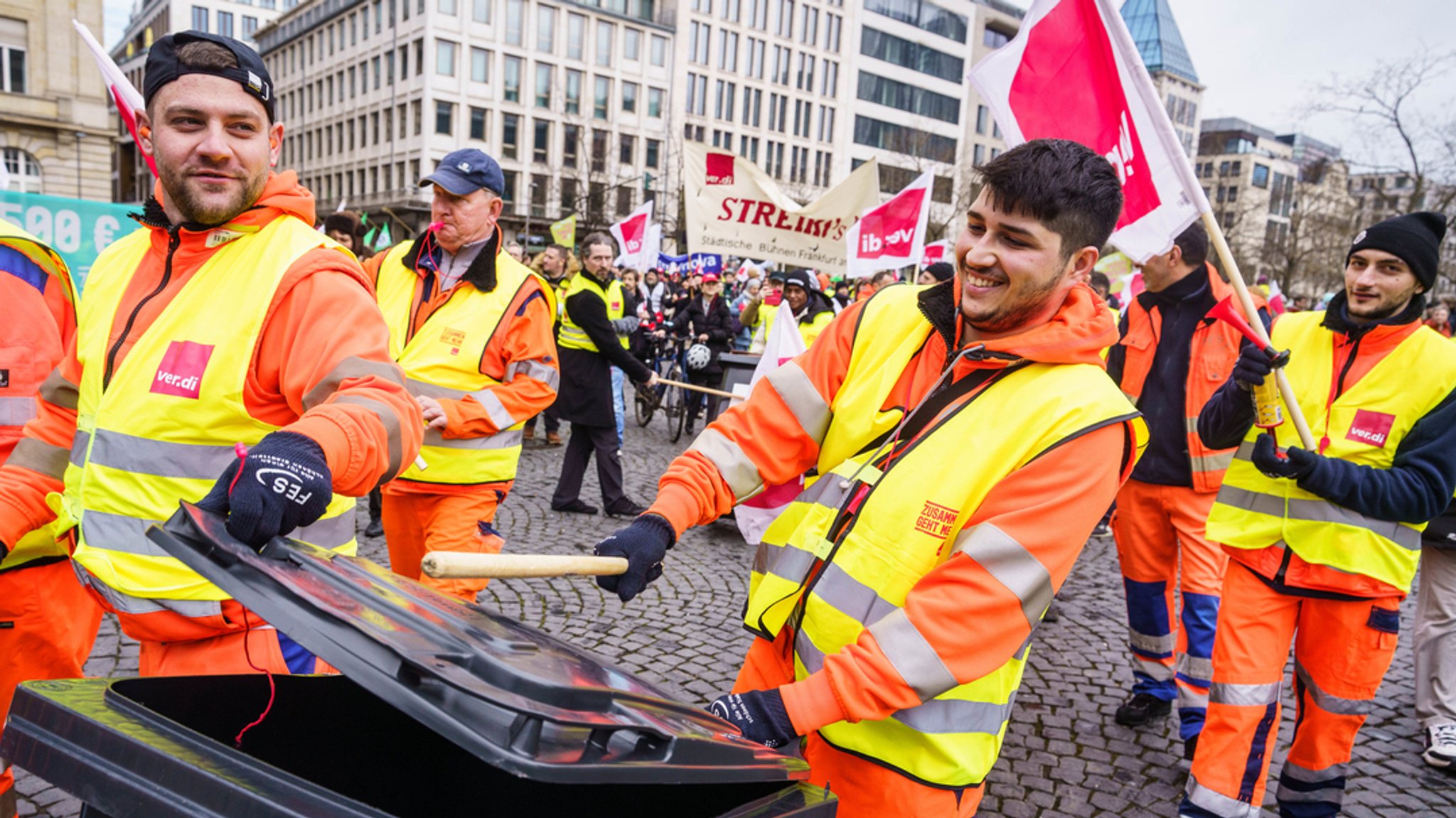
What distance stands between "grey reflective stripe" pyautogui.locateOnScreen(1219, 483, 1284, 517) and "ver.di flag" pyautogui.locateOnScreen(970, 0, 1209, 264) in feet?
3.42

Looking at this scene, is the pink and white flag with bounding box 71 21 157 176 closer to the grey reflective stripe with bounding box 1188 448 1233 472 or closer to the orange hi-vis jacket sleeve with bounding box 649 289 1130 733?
the orange hi-vis jacket sleeve with bounding box 649 289 1130 733

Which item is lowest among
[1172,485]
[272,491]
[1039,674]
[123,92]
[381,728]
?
[1039,674]

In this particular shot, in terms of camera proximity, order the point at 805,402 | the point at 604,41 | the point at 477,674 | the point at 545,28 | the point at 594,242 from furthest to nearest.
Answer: the point at 604,41 < the point at 545,28 < the point at 594,242 < the point at 805,402 < the point at 477,674

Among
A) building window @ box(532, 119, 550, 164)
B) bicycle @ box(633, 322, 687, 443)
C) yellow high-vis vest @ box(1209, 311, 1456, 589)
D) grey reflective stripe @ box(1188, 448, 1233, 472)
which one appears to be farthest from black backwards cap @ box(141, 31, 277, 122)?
building window @ box(532, 119, 550, 164)

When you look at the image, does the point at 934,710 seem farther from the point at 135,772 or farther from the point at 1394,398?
the point at 1394,398

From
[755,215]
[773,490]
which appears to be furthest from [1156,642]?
[755,215]

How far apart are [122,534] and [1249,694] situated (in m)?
3.34

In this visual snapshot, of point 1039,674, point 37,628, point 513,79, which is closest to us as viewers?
point 37,628

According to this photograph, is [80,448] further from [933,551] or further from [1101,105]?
[1101,105]

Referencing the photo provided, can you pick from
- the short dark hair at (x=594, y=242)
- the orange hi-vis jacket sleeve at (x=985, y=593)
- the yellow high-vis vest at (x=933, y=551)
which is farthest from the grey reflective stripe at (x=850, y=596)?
the short dark hair at (x=594, y=242)

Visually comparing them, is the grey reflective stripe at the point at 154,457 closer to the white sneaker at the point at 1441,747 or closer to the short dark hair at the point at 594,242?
the white sneaker at the point at 1441,747

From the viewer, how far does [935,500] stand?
1.80 metres

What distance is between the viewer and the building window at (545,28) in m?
59.8

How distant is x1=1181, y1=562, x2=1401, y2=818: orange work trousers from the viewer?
3062 mm
